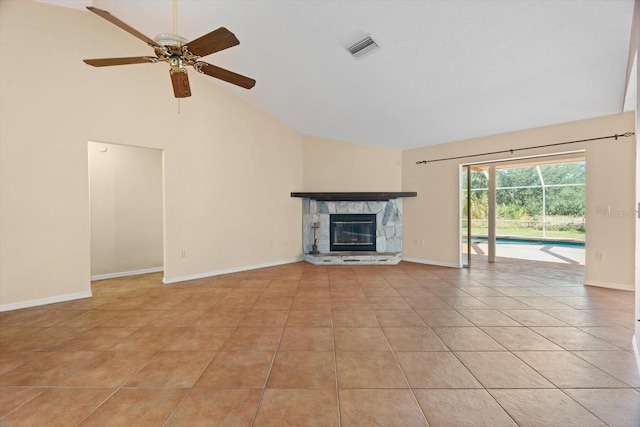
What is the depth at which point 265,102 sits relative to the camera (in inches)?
204

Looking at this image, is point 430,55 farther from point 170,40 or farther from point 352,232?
point 352,232

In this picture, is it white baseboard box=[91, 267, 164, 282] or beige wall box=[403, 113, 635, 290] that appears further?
white baseboard box=[91, 267, 164, 282]

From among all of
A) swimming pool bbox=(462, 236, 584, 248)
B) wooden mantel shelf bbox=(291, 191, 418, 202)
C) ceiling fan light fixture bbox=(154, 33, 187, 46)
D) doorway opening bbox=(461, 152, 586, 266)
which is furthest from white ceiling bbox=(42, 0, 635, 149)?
swimming pool bbox=(462, 236, 584, 248)

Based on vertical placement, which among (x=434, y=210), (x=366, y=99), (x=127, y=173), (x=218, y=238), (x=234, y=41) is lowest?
(x=218, y=238)

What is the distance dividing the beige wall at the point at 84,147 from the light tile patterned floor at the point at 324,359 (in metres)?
0.77

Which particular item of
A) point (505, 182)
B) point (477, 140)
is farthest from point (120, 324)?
point (505, 182)

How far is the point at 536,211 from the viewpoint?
9.47m

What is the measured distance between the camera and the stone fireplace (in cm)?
622

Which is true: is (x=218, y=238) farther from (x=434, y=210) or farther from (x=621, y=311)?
(x=621, y=311)

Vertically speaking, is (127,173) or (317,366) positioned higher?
(127,173)

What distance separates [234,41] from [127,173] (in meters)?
4.07

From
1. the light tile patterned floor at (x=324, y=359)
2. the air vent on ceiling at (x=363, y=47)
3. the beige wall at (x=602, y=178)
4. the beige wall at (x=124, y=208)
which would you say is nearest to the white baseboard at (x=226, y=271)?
the light tile patterned floor at (x=324, y=359)

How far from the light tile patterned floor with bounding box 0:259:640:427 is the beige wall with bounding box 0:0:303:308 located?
77 centimetres

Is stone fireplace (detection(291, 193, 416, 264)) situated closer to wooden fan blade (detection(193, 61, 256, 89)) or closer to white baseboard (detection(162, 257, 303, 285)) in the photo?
white baseboard (detection(162, 257, 303, 285))
